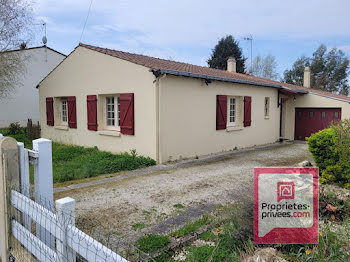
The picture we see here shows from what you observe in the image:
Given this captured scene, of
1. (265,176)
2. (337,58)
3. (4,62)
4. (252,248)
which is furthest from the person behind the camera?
(337,58)

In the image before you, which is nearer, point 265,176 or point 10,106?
point 265,176

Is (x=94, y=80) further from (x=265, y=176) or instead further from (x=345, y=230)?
(x=345, y=230)

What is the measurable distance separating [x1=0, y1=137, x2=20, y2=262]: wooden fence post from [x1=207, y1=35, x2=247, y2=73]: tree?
2908cm

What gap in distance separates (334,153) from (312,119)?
31.0 feet

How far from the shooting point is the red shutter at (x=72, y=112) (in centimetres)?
1114

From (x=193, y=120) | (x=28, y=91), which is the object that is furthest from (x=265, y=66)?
(x=193, y=120)

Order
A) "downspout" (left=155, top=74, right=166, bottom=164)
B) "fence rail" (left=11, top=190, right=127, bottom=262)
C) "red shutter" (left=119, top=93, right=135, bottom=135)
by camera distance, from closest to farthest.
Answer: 1. "fence rail" (left=11, top=190, right=127, bottom=262)
2. "downspout" (left=155, top=74, right=166, bottom=164)
3. "red shutter" (left=119, top=93, right=135, bottom=135)

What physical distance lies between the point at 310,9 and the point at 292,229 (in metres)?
9.30

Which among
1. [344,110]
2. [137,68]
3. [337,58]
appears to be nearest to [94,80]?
[137,68]

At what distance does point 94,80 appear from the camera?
10094 mm

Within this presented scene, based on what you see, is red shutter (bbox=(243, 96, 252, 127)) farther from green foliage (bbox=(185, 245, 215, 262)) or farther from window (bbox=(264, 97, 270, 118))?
green foliage (bbox=(185, 245, 215, 262))

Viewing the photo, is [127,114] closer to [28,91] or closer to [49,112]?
[49,112]

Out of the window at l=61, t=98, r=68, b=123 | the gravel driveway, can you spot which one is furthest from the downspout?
the window at l=61, t=98, r=68, b=123

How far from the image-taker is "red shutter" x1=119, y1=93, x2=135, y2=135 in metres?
8.55
